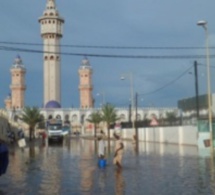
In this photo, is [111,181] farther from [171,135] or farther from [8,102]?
[8,102]

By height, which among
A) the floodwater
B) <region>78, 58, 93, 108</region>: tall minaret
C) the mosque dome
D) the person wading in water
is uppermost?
<region>78, 58, 93, 108</region>: tall minaret

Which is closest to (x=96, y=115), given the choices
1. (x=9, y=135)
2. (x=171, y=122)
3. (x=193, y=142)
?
(x=9, y=135)

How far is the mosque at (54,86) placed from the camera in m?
129

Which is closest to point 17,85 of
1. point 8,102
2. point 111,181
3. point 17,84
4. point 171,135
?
point 17,84

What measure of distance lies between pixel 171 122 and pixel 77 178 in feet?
97.2

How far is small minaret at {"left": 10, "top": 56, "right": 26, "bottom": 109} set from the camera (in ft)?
463

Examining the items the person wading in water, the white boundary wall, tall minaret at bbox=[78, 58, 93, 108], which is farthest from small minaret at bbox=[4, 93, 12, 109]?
the person wading in water

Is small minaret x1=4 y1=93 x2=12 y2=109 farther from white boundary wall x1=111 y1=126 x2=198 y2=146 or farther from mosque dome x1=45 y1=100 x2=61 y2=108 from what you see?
white boundary wall x1=111 y1=126 x2=198 y2=146

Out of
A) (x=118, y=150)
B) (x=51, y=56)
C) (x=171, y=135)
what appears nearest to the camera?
(x=118, y=150)

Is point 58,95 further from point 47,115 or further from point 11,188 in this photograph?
point 11,188

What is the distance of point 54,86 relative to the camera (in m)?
131

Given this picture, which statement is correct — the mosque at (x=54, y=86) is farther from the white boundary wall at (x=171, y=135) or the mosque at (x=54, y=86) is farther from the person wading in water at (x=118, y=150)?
the person wading in water at (x=118, y=150)

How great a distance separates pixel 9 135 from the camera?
168 ft

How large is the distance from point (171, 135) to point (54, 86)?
8905cm
